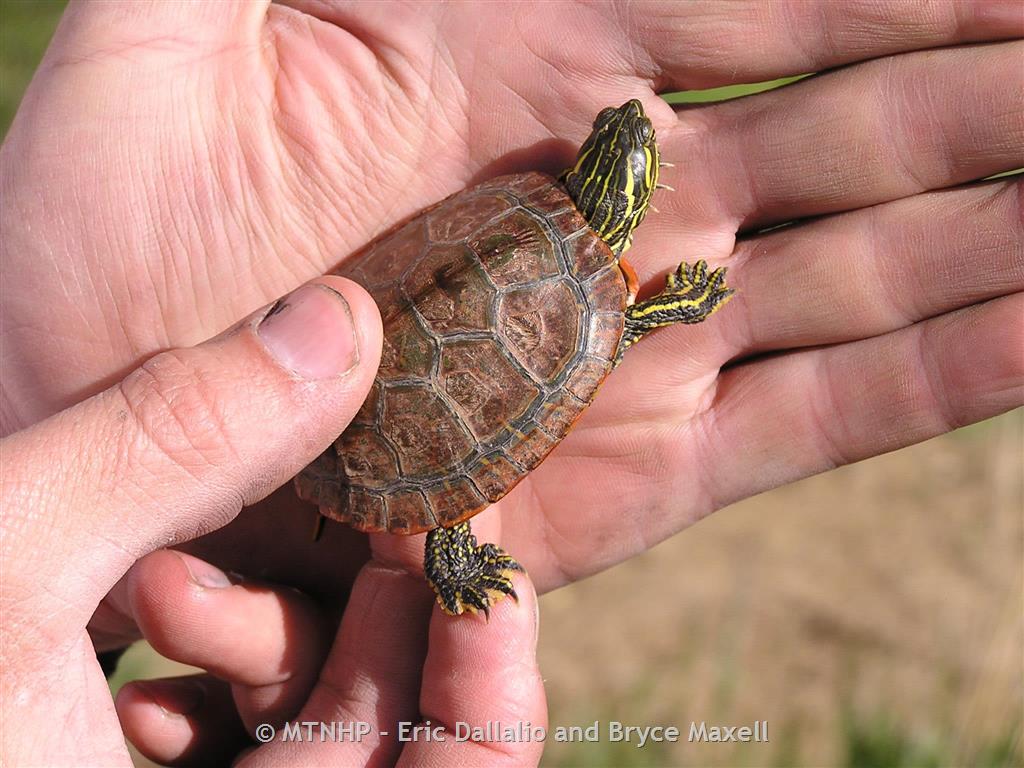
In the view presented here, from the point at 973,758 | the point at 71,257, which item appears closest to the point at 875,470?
the point at 973,758

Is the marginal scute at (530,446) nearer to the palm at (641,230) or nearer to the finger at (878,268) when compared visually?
the palm at (641,230)

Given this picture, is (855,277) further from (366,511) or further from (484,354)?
(366,511)

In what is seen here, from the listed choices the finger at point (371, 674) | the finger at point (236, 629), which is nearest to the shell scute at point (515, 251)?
the finger at point (371, 674)

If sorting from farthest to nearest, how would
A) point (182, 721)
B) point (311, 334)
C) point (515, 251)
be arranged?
point (182, 721)
point (515, 251)
point (311, 334)

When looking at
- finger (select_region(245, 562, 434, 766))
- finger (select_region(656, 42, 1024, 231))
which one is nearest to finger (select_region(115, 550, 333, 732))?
finger (select_region(245, 562, 434, 766))

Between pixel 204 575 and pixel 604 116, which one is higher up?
pixel 604 116

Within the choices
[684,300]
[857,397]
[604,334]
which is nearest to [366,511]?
[604,334]

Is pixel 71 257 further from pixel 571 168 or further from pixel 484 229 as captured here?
pixel 571 168
